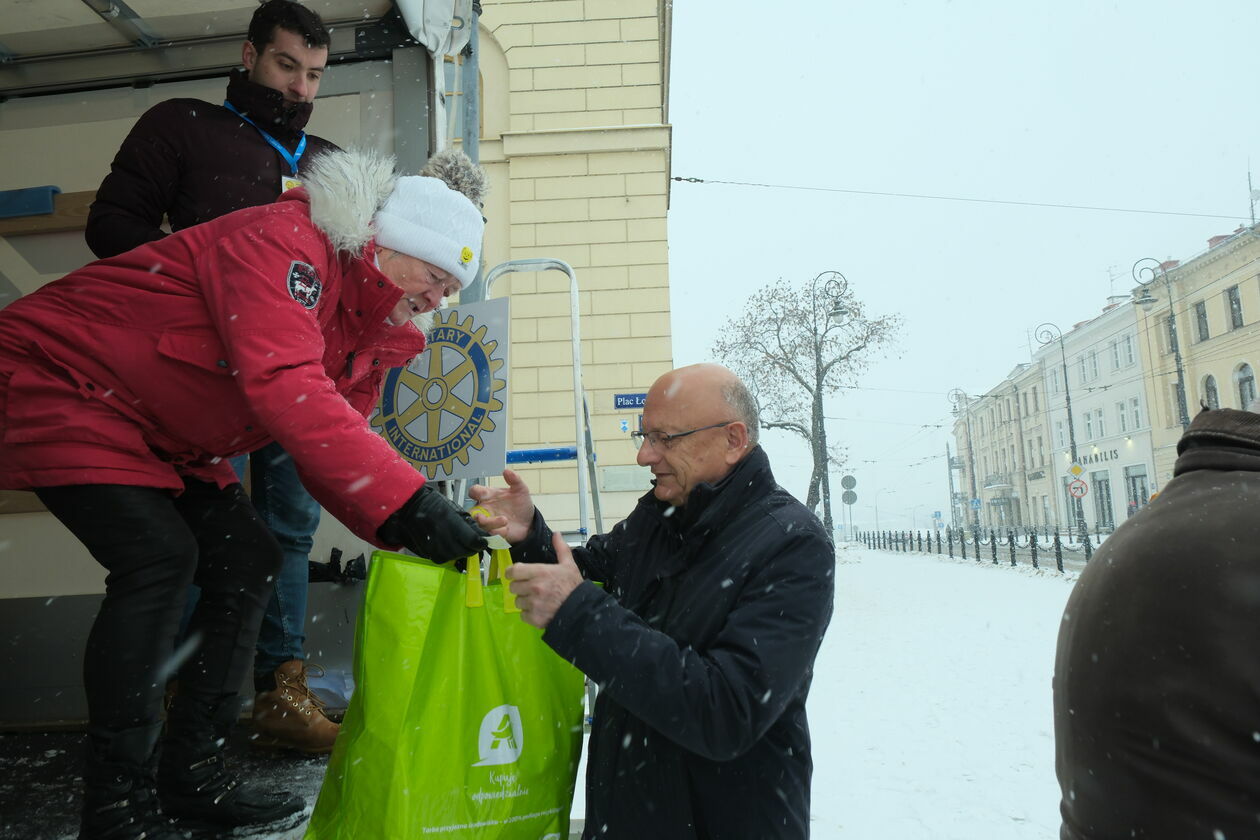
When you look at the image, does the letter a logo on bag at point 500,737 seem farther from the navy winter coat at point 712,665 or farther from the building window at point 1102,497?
the building window at point 1102,497

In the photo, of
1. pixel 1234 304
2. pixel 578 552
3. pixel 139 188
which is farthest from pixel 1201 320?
pixel 139 188

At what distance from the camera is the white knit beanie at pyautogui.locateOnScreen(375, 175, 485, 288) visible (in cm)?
171

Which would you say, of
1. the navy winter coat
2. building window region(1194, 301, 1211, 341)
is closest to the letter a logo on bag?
the navy winter coat

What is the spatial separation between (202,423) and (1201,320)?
12.9 m

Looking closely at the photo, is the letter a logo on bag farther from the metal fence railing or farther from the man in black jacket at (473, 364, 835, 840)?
the metal fence railing

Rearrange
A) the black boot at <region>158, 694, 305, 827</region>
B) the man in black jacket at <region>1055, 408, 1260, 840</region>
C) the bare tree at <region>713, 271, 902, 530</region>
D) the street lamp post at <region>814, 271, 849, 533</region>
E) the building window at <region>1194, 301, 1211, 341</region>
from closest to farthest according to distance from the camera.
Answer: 1. the man in black jacket at <region>1055, 408, 1260, 840</region>
2. the black boot at <region>158, 694, 305, 827</region>
3. the building window at <region>1194, 301, 1211, 341</region>
4. the street lamp post at <region>814, 271, 849, 533</region>
5. the bare tree at <region>713, 271, 902, 530</region>

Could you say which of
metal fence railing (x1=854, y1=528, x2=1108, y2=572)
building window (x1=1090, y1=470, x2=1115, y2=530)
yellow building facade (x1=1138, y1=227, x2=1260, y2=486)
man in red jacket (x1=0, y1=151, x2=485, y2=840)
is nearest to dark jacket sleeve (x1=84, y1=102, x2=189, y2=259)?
man in red jacket (x1=0, y1=151, x2=485, y2=840)

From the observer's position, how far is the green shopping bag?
139cm

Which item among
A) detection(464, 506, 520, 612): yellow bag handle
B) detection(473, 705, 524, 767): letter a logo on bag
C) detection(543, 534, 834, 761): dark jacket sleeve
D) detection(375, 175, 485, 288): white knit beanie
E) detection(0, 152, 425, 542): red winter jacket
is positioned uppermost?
detection(375, 175, 485, 288): white knit beanie

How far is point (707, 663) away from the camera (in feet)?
4.40

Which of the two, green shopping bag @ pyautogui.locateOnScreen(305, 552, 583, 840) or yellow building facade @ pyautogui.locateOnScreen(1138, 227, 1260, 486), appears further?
yellow building facade @ pyautogui.locateOnScreen(1138, 227, 1260, 486)

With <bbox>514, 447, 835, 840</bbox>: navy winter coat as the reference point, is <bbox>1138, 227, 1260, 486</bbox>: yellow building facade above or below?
above

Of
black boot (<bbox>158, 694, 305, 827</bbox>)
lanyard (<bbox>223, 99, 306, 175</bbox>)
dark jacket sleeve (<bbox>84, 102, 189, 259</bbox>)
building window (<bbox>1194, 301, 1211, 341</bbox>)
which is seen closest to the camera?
black boot (<bbox>158, 694, 305, 827</bbox>)

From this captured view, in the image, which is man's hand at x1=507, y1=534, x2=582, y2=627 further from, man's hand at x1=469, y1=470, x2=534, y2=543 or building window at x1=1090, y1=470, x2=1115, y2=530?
building window at x1=1090, y1=470, x2=1115, y2=530
